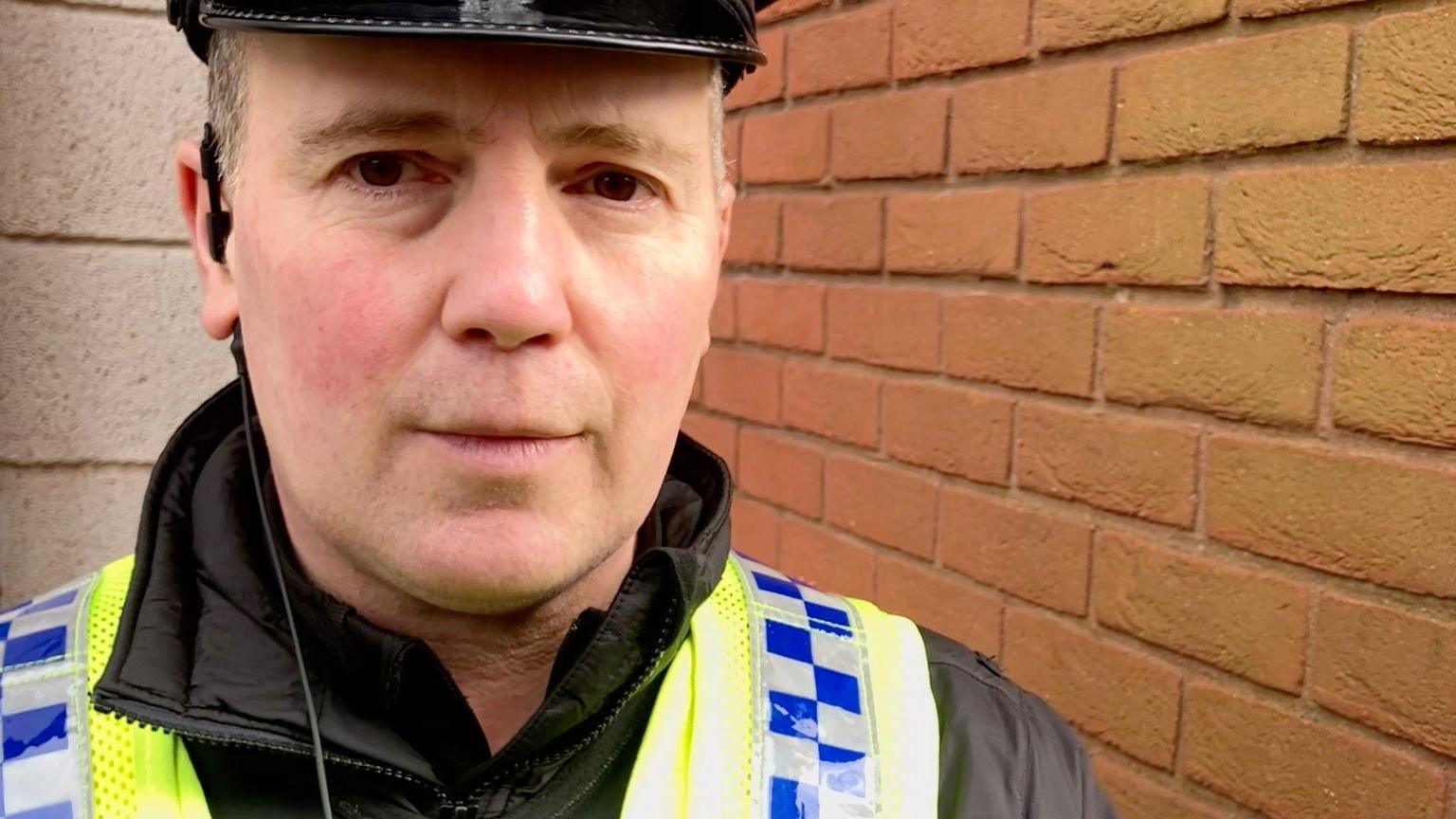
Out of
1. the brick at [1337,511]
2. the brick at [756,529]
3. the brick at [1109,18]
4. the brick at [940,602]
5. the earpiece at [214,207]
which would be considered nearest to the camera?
the earpiece at [214,207]

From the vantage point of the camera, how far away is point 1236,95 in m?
1.49

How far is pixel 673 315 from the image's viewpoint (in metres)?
1.14

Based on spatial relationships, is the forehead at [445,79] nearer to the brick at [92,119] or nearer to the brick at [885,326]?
the brick at [885,326]

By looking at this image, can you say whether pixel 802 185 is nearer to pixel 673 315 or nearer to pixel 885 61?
pixel 885 61

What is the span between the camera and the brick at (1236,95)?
54.7 inches

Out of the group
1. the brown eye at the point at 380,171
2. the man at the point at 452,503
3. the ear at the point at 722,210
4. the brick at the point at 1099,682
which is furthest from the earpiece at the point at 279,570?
the brick at the point at 1099,682

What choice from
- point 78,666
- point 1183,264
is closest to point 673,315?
point 78,666

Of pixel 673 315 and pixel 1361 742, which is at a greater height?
pixel 673 315

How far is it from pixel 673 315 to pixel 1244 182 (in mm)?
854

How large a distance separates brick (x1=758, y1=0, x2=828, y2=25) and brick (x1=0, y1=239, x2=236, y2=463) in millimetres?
1303

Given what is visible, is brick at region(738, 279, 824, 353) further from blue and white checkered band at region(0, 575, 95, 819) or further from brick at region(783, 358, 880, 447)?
blue and white checkered band at region(0, 575, 95, 819)

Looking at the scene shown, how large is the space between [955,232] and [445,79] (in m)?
1.17

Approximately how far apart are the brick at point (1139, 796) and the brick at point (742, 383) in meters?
1.05

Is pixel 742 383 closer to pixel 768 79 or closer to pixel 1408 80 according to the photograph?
pixel 768 79
